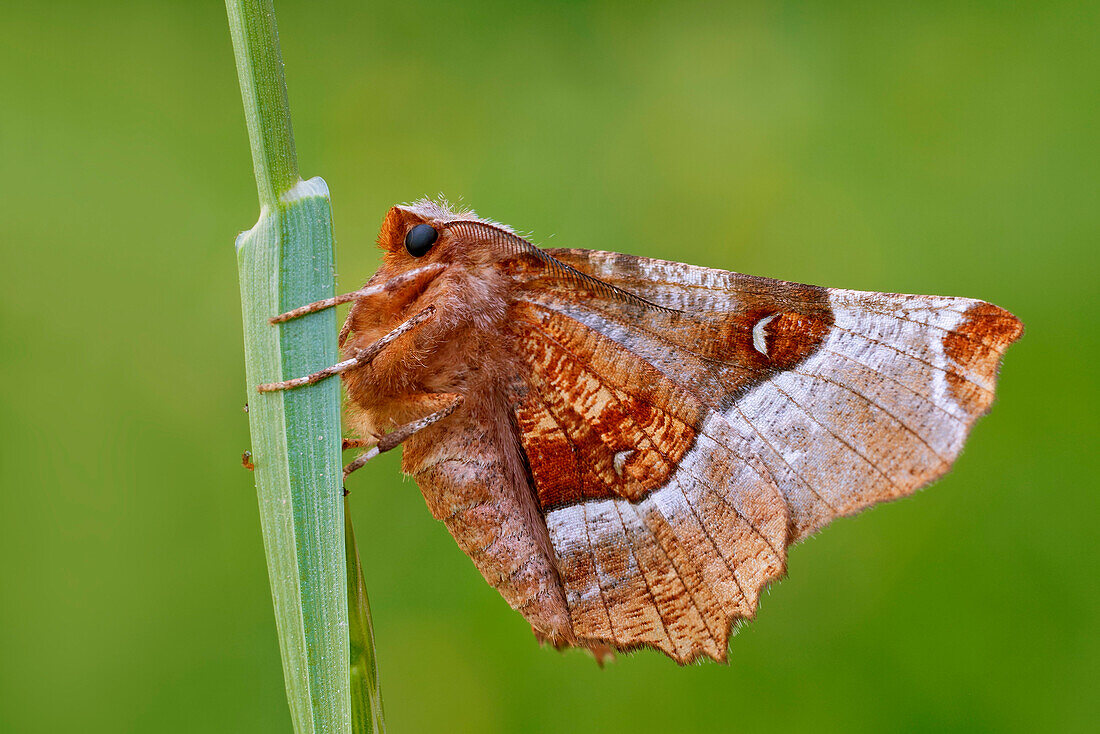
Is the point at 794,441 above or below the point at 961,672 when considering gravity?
above

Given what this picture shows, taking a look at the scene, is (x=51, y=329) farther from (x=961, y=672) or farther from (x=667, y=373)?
(x=961, y=672)

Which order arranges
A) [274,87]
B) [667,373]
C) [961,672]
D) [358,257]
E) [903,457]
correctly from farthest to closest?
[358,257] → [961,672] → [667,373] → [903,457] → [274,87]

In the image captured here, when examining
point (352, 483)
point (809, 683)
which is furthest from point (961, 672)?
point (352, 483)

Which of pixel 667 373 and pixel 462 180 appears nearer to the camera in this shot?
pixel 667 373

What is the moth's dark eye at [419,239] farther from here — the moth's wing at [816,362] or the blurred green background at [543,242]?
the blurred green background at [543,242]

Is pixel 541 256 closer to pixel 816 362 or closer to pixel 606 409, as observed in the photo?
pixel 606 409

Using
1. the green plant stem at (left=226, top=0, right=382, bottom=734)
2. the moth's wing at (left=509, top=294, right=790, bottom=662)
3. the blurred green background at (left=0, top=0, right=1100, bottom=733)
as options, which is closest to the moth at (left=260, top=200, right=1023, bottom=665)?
the moth's wing at (left=509, top=294, right=790, bottom=662)
